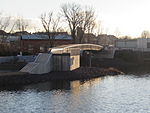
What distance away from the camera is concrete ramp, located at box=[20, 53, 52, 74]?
1868 inches

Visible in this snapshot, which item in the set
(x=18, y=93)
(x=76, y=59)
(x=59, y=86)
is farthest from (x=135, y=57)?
(x=18, y=93)

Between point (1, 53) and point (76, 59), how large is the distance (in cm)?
1308

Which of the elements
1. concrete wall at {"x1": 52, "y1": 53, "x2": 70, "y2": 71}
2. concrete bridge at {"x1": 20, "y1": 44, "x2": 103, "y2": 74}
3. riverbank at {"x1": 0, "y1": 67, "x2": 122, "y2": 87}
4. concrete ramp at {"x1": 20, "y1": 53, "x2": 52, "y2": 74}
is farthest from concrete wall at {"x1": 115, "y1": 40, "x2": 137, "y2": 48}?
concrete ramp at {"x1": 20, "y1": 53, "x2": 52, "y2": 74}

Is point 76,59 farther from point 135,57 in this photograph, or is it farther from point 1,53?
point 135,57

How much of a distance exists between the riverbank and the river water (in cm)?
208

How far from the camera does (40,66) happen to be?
159ft

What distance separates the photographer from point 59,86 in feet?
137

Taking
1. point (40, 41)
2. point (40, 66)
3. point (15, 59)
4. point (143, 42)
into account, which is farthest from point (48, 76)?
point (143, 42)

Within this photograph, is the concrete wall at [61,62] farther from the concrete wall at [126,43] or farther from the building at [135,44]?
the concrete wall at [126,43]

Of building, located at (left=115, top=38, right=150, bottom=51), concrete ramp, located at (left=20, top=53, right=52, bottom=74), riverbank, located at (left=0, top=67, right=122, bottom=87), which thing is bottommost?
riverbank, located at (left=0, top=67, right=122, bottom=87)

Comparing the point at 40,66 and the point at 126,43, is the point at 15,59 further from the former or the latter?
the point at 126,43

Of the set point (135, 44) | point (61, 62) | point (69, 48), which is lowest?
point (61, 62)

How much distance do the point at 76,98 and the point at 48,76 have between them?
1497 cm

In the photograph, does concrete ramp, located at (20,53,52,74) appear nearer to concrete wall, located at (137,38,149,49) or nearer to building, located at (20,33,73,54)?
building, located at (20,33,73,54)
